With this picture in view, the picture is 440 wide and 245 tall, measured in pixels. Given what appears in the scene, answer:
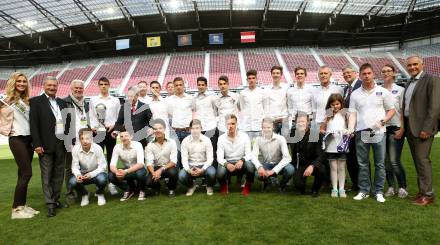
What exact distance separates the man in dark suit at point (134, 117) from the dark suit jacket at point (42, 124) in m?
1.24

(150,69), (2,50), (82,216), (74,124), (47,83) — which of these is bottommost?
(82,216)

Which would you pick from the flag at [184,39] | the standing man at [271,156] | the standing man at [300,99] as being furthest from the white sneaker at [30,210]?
the flag at [184,39]

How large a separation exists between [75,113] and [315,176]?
4172 mm

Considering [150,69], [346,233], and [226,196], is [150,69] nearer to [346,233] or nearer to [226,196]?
[226,196]

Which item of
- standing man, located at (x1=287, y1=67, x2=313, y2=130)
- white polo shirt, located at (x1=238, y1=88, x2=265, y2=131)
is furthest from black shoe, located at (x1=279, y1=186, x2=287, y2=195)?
white polo shirt, located at (x1=238, y1=88, x2=265, y2=131)

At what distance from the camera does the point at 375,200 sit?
4703 mm

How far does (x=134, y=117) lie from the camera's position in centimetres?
591

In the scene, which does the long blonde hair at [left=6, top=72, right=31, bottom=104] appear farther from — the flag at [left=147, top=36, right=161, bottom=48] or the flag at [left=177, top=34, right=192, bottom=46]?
the flag at [left=147, top=36, right=161, bottom=48]

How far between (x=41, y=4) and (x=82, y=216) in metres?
26.2

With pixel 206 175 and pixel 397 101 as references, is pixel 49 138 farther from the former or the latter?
pixel 397 101

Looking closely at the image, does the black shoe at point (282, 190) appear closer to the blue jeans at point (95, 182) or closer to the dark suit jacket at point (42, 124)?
the blue jeans at point (95, 182)

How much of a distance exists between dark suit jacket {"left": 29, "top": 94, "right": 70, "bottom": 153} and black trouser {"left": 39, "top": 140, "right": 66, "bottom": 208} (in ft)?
0.43

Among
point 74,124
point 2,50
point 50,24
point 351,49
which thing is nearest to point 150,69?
point 50,24

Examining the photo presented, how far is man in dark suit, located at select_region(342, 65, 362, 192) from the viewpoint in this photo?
5.23 m
